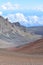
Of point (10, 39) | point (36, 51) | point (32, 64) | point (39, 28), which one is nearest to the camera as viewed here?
point (32, 64)

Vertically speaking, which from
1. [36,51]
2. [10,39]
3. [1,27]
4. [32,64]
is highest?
[1,27]

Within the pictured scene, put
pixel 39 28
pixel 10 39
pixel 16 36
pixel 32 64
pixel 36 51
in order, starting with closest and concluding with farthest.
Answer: pixel 32 64 < pixel 36 51 < pixel 10 39 < pixel 16 36 < pixel 39 28

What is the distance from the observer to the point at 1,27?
9931cm

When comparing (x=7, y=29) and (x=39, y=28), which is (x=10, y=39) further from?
(x=39, y=28)

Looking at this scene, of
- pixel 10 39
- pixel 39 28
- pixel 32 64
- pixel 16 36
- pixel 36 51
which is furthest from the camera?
pixel 39 28

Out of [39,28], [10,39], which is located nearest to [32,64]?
[10,39]

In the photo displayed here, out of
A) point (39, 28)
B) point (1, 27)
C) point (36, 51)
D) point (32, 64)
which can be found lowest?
point (32, 64)

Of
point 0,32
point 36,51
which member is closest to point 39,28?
point 0,32

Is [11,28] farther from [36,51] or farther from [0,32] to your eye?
[36,51]

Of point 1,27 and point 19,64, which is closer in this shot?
point 19,64

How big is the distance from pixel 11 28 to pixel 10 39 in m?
8.19

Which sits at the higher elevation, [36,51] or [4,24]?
[4,24]

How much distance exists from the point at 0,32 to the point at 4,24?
5.73 metres

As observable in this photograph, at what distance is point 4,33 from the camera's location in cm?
9725
